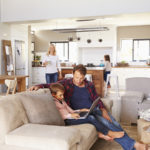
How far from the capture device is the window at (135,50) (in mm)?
9688

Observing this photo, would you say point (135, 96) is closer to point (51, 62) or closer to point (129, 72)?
point (51, 62)

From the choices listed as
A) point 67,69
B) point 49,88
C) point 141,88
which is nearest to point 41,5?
point 67,69

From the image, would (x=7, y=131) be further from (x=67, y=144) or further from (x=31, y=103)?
(x=67, y=144)

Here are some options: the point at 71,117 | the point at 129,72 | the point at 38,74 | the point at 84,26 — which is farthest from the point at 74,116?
the point at 38,74

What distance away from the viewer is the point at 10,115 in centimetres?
216

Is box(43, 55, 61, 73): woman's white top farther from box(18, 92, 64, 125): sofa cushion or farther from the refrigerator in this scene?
box(18, 92, 64, 125): sofa cushion

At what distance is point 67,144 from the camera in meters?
1.85

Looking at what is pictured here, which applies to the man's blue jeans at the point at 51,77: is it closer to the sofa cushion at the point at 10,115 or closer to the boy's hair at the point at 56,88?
the boy's hair at the point at 56,88

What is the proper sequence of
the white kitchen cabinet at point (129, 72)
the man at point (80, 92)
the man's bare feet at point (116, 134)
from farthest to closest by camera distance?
1. the white kitchen cabinet at point (129, 72)
2. the man at point (80, 92)
3. the man's bare feet at point (116, 134)

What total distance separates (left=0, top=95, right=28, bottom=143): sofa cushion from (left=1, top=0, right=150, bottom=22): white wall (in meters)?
4.41

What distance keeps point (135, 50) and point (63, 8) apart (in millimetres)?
4461

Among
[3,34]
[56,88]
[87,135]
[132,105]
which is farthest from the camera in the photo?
[3,34]

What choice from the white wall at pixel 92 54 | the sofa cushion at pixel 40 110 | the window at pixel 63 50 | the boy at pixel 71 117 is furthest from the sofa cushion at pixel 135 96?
the window at pixel 63 50

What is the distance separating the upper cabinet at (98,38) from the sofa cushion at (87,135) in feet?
23.5
